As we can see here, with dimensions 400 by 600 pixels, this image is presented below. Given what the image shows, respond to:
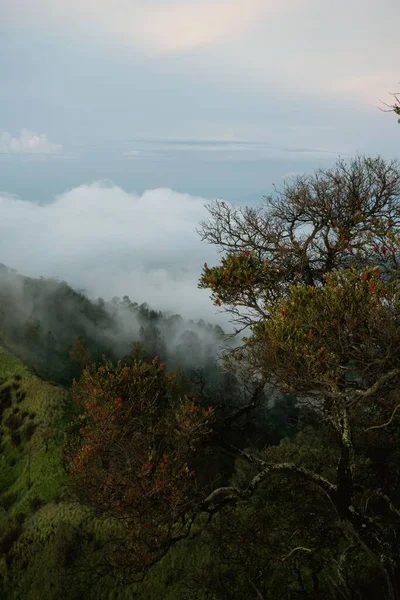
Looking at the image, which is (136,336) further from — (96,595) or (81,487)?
(81,487)

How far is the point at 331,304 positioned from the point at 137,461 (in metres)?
7.25

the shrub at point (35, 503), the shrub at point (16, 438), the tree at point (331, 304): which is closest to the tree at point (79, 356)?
the shrub at point (16, 438)

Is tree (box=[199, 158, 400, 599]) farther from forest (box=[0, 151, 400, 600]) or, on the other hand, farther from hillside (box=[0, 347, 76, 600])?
hillside (box=[0, 347, 76, 600])

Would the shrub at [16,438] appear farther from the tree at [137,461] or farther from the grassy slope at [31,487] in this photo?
the tree at [137,461]

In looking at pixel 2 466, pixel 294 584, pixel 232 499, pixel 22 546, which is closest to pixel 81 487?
pixel 232 499

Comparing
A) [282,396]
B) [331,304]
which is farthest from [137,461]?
[331,304]

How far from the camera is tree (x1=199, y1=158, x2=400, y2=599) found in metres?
10.6

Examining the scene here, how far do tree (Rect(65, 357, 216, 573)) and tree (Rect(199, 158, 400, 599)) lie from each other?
1.85 meters

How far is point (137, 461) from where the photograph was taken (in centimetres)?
1323

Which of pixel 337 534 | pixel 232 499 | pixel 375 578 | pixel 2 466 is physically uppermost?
pixel 232 499

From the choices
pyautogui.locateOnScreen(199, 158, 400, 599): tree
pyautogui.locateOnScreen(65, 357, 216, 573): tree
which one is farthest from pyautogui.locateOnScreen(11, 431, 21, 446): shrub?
pyautogui.locateOnScreen(199, 158, 400, 599): tree

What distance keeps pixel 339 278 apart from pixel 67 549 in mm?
33397

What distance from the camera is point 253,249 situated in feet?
52.0

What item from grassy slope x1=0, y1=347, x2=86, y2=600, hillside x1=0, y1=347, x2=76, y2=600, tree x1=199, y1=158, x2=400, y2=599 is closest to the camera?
tree x1=199, y1=158, x2=400, y2=599
